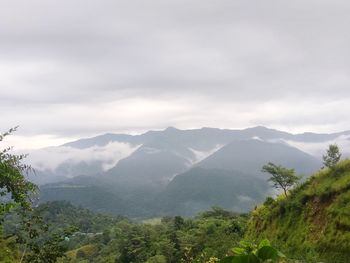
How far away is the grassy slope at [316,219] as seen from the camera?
76.3 ft

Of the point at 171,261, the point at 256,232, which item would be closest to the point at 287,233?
the point at 256,232

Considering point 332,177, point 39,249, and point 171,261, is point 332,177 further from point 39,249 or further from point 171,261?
point 171,261

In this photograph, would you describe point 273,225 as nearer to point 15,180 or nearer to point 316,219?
point 316,219

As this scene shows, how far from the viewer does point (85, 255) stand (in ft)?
385

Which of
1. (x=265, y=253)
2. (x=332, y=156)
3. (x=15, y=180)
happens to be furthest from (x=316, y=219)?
(x=265, y=253)

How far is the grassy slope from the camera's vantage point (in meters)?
23.2

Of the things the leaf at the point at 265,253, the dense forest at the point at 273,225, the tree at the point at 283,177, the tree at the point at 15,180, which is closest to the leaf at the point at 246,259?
the dense forest at the point at 273,225

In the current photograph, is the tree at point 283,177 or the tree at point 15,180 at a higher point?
the tree at point 15,180

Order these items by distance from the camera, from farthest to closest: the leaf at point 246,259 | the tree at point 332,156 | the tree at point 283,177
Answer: the tree at point 283,177 → the tree at point 332,156 → the leaf at point 246,259

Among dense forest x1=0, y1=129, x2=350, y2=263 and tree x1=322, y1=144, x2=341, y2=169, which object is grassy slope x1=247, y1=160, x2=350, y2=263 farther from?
tree x1=322, y1=144, x2=341, y2=169

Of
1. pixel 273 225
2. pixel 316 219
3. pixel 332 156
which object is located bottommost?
pixel 273 225

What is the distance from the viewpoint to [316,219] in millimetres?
26969

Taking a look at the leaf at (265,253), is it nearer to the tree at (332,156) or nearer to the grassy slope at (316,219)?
the grassy slope at (316,219)

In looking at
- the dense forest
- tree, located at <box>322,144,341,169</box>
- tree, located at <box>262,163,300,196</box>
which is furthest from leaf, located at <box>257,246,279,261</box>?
tree, located at <box>262,163,300,196</box>
